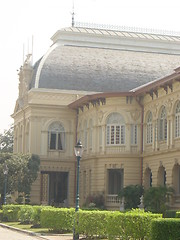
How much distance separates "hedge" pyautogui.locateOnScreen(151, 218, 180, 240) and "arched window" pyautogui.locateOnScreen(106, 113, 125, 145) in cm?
2966

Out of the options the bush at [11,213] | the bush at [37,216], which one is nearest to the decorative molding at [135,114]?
the bush at [11,213]

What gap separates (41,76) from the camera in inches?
2271

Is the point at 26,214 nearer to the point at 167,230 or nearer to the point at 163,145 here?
the point at 163,145

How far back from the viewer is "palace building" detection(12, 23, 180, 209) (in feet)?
149

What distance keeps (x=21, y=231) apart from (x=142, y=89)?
17.1m

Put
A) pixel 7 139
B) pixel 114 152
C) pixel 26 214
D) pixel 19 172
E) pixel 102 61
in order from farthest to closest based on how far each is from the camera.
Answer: pixel 7 139
pixel 102 61
pixel 19 172
pixel 114 152
pixel 26 214

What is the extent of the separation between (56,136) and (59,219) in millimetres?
26459

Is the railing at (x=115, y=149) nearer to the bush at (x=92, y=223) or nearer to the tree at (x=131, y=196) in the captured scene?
the tree at (x=131, y=196)

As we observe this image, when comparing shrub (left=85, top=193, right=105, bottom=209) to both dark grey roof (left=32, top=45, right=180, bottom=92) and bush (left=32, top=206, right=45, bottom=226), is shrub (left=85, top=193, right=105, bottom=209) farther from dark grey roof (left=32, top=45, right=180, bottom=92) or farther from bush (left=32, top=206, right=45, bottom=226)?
dark grey roof (left=32, top=45, right=180, bottom=92)

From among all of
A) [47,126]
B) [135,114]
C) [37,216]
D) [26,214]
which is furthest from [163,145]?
[47,126]

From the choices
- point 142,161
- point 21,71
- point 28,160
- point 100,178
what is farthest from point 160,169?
point 21,71

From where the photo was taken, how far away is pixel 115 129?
163 ft

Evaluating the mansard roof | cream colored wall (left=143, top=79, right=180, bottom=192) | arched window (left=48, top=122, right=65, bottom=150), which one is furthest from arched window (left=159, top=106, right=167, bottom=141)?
arched window (left=48, top=122, right=65, bottom=150)

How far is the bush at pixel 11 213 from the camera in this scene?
43250mm
